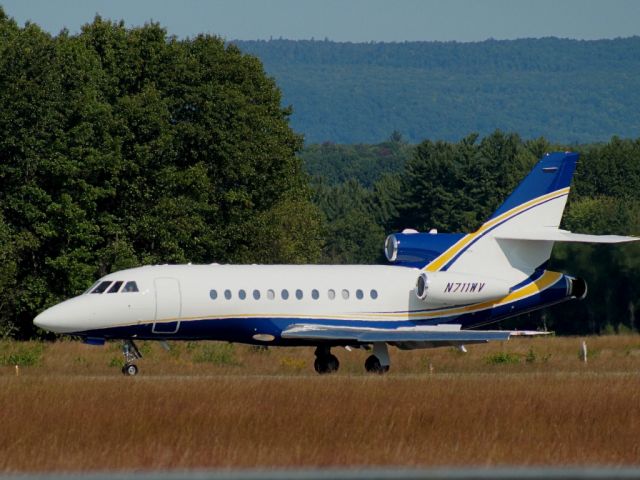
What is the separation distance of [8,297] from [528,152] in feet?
345

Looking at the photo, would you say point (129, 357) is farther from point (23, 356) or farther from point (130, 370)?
→ point (23, 356)

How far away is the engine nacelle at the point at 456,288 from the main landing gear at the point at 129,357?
7.19m

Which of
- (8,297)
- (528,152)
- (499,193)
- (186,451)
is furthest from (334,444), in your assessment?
(528,152)

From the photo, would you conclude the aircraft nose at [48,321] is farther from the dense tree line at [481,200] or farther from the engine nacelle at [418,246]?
the dense tree line at [481,200]

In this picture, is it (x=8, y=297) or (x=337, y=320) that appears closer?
(x=337, y=320)

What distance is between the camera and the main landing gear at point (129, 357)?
1355 inches

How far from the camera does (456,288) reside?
37.0 m

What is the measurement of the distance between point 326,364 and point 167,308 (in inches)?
184

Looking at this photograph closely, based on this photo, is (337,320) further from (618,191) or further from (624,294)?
(618,191)

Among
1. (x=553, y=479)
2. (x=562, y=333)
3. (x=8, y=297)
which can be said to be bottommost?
(x=562, y=333)

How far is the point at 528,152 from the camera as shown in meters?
154

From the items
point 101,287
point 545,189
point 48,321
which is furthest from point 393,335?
point 48,321

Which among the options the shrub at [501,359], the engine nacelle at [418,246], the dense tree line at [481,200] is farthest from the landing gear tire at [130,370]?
the dense tree line at [481,200]

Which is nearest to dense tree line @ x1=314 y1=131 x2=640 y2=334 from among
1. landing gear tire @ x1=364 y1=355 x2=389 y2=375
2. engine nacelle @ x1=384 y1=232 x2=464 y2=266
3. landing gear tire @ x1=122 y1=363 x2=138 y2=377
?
engine nacelle @ x1=384 y1=232 x2=464 y2=266
